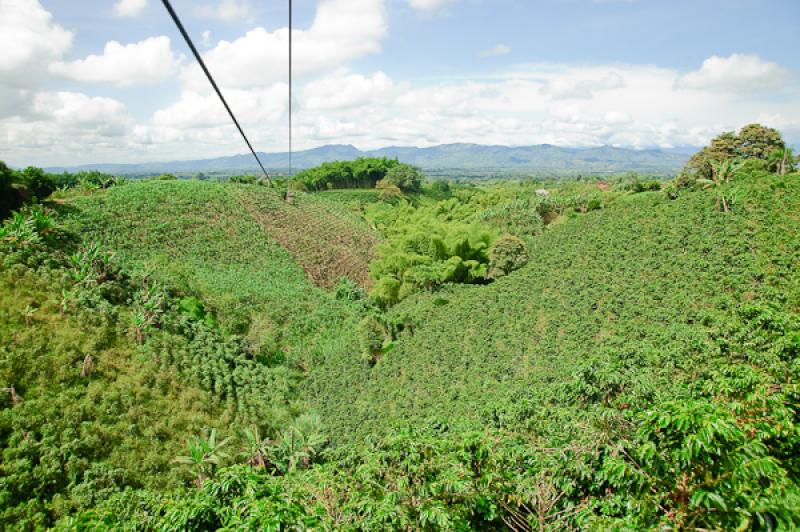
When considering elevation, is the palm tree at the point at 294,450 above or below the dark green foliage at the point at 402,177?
below

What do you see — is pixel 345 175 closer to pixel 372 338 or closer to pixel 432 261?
pixel 432 261

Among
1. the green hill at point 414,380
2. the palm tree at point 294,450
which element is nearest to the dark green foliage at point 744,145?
the green hill at point 414,380

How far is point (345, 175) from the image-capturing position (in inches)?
2333

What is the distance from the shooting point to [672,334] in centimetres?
1069

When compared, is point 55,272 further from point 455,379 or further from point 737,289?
point 737,289

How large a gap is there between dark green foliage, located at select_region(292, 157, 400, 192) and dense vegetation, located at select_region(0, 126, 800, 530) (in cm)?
3007

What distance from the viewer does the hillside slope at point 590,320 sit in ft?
31.1

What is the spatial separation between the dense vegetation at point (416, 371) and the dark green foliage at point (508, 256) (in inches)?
4.2

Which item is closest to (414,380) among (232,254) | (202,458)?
(202,458)

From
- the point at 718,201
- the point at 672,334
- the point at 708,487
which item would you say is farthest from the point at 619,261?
the point at 708,487

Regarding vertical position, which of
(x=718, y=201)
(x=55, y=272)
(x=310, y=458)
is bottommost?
(x=310, y=458)

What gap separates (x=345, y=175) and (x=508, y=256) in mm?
42876

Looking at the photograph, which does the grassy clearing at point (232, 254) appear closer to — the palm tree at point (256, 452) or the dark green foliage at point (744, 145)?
the palm tree at point (256, 452)

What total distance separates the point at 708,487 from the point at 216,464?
11.8 m
